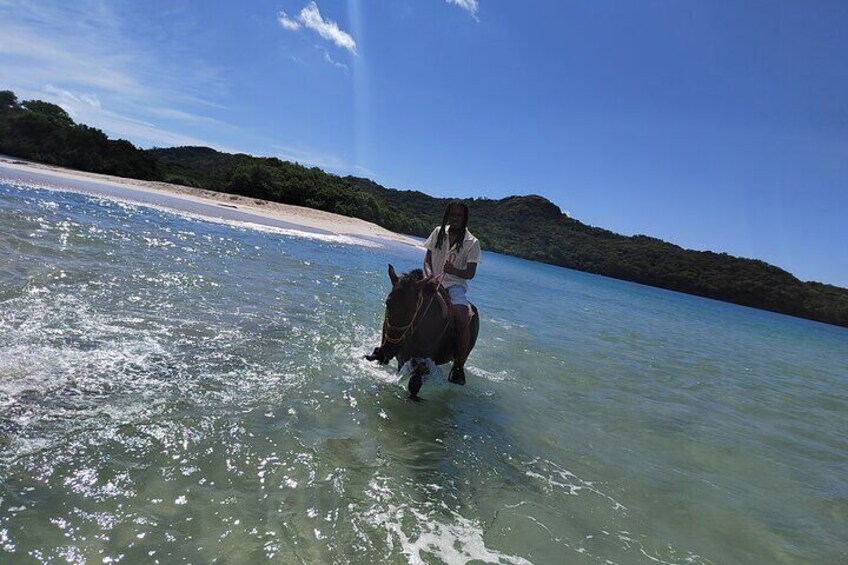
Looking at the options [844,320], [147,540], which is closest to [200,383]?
[147,540]

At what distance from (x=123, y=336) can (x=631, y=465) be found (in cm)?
637

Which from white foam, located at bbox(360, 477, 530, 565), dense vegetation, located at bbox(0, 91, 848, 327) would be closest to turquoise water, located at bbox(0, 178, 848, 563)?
white foam, located at bbox(360, 477, 530, 565)

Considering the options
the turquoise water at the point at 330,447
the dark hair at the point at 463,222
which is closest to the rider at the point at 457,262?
the dark hair at the point at 463,222

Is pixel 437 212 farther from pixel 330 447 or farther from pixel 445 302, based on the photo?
pixel 330 447

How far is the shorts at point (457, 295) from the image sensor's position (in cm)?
685

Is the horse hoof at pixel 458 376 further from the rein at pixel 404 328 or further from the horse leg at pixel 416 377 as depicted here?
the rein at pixel 404 328

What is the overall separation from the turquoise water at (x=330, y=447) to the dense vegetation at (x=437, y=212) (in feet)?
149

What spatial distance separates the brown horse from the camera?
19.2 ft

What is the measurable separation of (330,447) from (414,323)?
2082 mm

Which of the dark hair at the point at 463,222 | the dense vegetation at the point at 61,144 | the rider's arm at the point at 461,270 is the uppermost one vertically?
the dense vegetation at the point at 61,144

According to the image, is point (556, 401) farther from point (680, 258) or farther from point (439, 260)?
point (680, 258)

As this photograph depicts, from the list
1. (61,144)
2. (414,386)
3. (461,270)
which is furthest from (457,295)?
(61,144)

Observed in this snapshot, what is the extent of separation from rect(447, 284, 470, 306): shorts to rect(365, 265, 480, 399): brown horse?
40 cm

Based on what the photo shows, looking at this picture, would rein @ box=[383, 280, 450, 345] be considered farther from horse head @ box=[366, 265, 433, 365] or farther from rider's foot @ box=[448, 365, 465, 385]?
rider's foot @ box=[448, 365, 465, 385]
